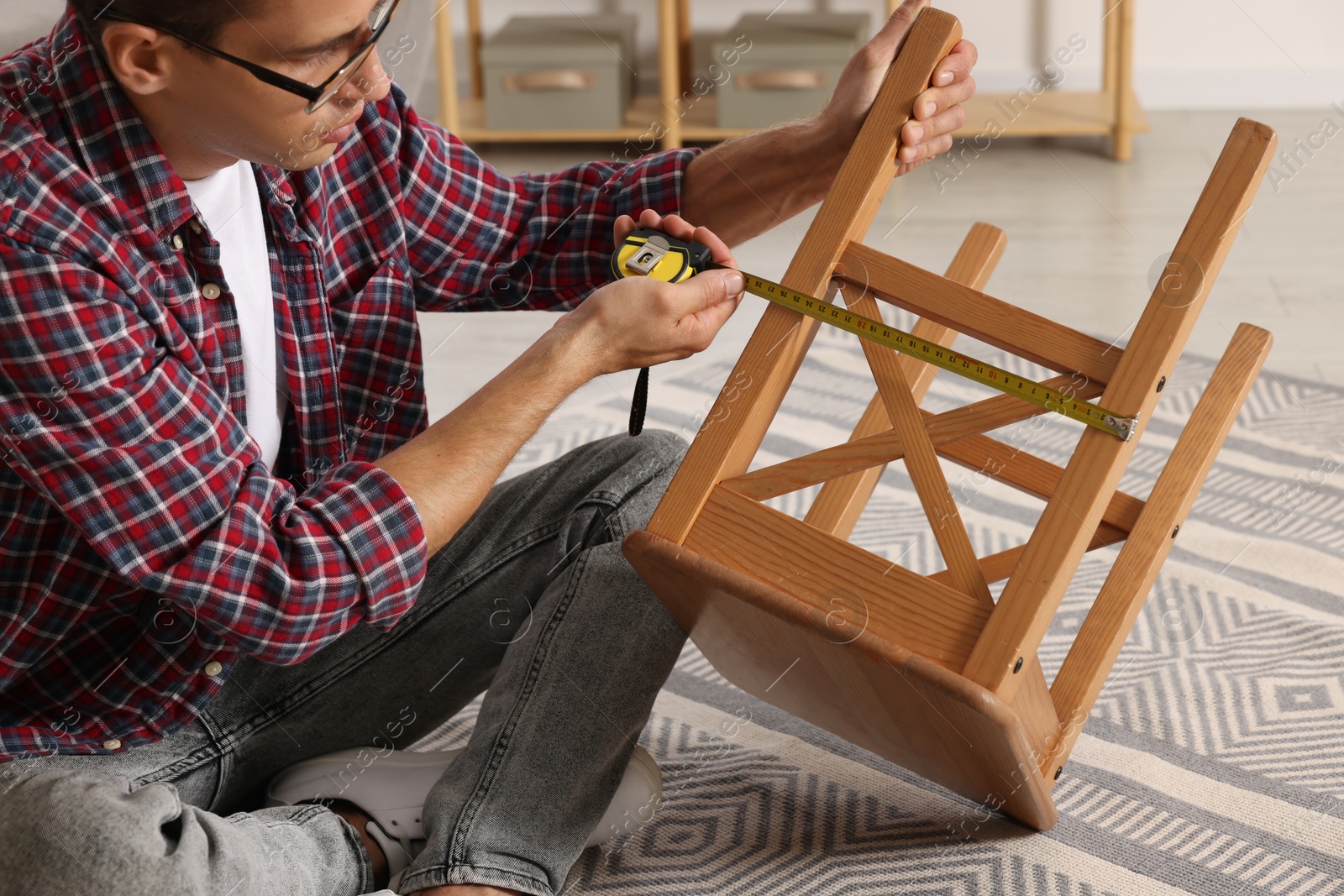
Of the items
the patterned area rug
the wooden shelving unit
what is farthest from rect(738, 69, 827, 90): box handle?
the patterned area rug

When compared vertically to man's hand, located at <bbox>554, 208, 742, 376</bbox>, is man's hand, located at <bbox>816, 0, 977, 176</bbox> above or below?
above

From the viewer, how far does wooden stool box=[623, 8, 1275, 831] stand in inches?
36.1

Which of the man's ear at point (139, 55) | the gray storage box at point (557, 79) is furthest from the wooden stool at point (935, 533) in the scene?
the gray storage box at point (557, 79)

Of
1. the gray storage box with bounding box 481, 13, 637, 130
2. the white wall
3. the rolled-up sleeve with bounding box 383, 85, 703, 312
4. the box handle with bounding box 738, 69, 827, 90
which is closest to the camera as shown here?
the rolled-up sleeve with bounding box 383, 85, 703, 312

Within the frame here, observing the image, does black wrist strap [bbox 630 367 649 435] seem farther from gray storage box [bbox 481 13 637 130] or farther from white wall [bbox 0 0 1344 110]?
white wall [bbox 0 0 1344 110]

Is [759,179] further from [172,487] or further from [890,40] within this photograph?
[172,487]

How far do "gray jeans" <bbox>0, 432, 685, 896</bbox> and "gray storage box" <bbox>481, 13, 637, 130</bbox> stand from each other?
6.95 feet

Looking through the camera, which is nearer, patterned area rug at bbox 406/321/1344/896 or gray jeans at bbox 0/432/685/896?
gray jeans at bbox 0/432/685/896

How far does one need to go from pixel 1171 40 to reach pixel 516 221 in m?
→ 2.69

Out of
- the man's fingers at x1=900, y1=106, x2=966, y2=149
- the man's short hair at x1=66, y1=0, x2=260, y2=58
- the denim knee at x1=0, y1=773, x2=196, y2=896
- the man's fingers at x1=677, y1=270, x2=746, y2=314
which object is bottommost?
the denim knee at x1=0, y1=773, x2=196, y2=896

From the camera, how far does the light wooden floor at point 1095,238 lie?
2.24 metres

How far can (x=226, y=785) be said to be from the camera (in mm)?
1102

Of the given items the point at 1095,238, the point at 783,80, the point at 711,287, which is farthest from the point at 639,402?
the point at 783,80

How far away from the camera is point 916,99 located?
1037mm
